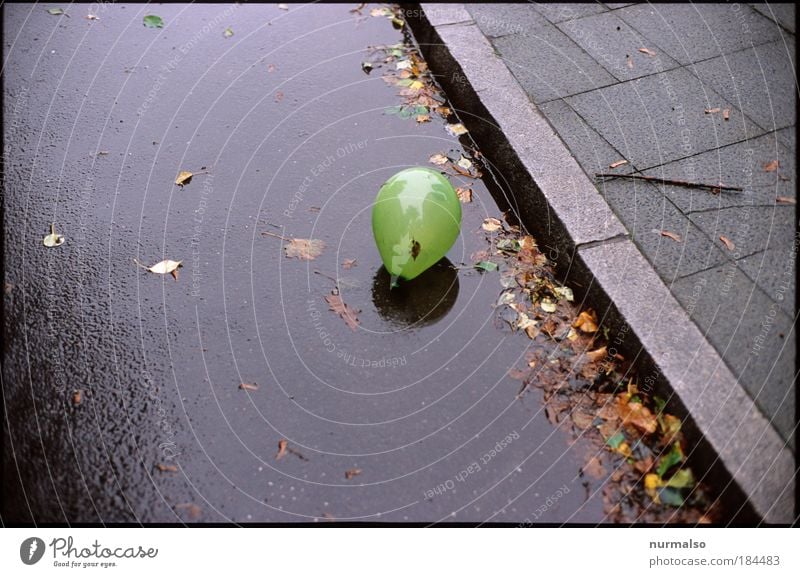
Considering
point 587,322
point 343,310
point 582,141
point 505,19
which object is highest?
point 505,19

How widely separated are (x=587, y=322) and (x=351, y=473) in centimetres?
137

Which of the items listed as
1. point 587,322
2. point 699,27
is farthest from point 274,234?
point 699,27

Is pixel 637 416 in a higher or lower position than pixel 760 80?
lower

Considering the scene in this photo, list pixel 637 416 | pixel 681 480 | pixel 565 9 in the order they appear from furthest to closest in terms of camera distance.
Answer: pixel 565 9
pixel 637 416
pixel 681 480

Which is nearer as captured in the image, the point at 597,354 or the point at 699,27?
the point at 597,354

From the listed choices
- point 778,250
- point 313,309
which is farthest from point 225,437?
point 778,250

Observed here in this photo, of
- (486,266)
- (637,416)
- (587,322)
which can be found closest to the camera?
(637,416)

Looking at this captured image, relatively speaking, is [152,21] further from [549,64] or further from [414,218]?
[414,218]

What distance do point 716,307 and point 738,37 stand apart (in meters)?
2.65

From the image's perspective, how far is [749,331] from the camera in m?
3.10

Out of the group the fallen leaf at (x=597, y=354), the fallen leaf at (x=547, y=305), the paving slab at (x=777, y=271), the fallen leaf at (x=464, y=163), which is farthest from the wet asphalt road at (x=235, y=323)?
the paving slab at (x=777, y=271)

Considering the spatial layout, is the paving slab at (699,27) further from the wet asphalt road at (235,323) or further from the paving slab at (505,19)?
the wet asphalt road at (235,323)

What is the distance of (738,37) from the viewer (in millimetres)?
4824

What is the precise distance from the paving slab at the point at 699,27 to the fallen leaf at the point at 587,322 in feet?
7.67
